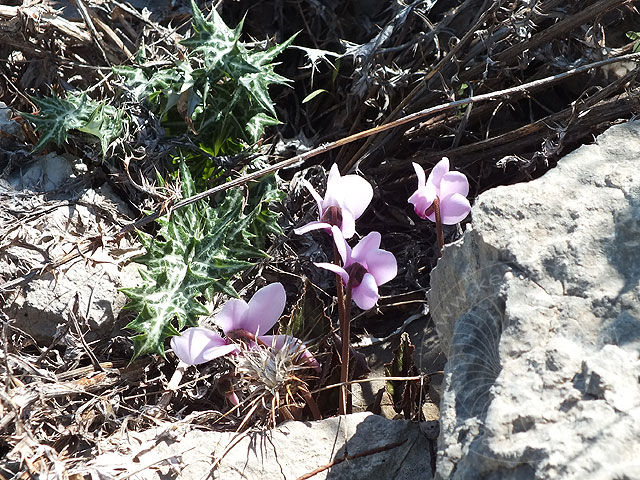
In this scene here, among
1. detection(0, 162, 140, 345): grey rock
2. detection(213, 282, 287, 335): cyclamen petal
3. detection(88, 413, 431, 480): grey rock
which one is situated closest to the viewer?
detection(88, 413, 431, 480): grey rock

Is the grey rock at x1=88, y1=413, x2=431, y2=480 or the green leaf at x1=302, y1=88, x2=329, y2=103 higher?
the green leaf at x1=302, y1=88, x2=329, y2=103

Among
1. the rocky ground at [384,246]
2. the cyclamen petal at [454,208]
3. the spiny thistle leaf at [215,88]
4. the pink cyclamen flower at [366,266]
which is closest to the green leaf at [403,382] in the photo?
the rocky ground at [384,246]

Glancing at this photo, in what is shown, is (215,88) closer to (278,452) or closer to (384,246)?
(384,246)

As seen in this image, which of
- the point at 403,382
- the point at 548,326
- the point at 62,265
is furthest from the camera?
the point at 62,265

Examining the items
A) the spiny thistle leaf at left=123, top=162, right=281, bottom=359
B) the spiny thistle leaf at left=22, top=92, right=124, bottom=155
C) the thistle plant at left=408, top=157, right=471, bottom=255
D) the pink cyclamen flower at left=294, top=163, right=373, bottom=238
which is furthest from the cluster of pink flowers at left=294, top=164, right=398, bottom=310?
the spiny thistle leaf at left=22, top=92, right=124, bottom=155

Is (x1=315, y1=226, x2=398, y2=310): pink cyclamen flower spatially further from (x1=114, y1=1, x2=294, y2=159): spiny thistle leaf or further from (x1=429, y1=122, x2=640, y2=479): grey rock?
(x1=114, y1=1, x2=294, y2=159): spiny thistle leaf

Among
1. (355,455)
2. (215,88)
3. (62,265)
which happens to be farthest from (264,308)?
(215,88)

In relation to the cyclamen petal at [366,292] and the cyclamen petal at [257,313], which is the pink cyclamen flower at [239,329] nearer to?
the cyclamen petal at [257,313]
